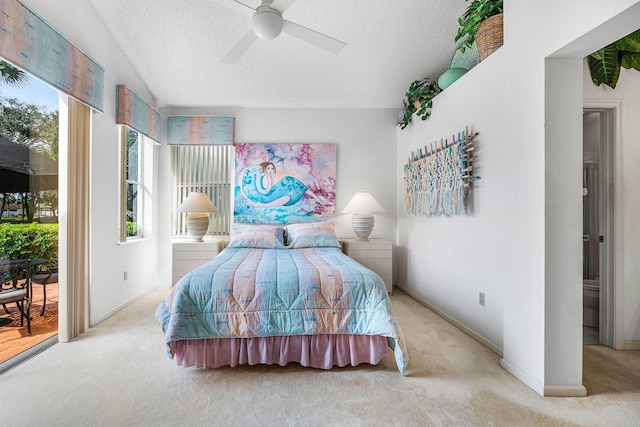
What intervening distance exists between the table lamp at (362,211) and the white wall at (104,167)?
2620 millimetres

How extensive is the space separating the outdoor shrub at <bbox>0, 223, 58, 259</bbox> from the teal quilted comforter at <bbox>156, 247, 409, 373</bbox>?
126 cm

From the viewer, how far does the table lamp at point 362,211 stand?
395 cm

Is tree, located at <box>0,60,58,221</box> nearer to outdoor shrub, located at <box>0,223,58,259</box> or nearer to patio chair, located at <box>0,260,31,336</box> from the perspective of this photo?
outdoor shrub, located at <box>0,223,58,259</box>

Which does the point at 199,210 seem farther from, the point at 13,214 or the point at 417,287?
the point at 417,287

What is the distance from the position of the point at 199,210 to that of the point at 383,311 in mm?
2771

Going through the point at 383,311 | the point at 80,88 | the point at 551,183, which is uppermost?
the point at 80,88

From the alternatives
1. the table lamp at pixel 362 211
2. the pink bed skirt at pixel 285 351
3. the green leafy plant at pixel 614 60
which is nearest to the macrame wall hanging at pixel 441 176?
the table lamp at pixel 362 211

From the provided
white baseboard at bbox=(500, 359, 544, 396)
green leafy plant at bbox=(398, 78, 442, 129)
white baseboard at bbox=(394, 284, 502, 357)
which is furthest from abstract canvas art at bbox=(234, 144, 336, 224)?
white baseboard at bbox=(500, 359, 544, 396)

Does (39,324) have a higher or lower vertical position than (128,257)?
lower

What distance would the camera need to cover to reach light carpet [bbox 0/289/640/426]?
1.56 m

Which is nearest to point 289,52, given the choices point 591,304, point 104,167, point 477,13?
point 477,13

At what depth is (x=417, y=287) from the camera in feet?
12.3

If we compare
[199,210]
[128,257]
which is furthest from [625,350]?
[128,257]

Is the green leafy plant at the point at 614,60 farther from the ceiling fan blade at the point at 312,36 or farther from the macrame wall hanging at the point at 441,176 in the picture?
the ceiling fan blade at the point at 312,36
